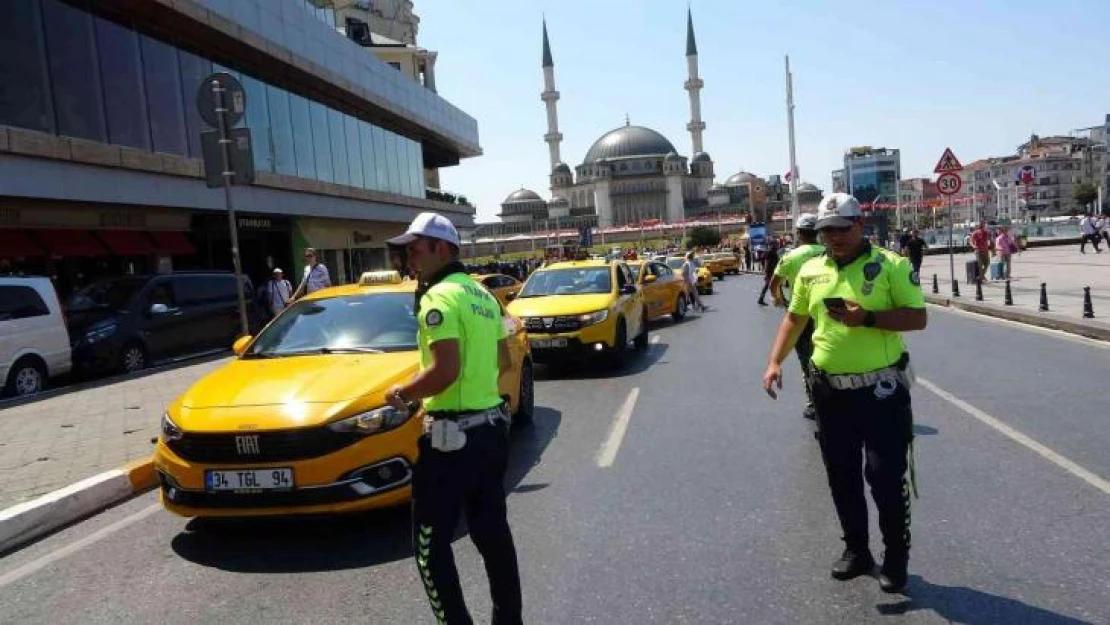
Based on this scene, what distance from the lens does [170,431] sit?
5.11 m

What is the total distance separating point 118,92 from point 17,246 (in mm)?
4499

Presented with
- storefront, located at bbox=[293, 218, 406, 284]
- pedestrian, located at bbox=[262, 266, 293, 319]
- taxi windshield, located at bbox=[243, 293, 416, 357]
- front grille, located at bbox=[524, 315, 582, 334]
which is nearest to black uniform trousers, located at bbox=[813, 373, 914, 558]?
taxi windshield, located at bbox=[243, 293, 416, 357]

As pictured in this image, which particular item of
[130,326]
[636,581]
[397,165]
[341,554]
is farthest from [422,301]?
[397,165]

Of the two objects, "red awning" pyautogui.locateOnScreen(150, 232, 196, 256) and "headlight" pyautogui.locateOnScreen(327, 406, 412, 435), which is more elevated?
"red awning" pyautogui.locateOnScreen(150, 232, 196, 256)

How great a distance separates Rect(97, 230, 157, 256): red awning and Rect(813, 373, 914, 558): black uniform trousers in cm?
2031

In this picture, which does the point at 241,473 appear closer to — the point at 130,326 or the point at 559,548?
the point at 559,548

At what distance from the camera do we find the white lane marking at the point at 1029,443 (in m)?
5.41

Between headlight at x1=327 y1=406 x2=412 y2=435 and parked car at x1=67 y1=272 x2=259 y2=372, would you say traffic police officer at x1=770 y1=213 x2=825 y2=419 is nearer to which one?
headlight at x1=327 y1=406 x2=412 y2=435

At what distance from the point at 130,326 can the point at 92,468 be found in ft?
25.5

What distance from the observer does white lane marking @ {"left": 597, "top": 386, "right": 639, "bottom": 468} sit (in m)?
6.66

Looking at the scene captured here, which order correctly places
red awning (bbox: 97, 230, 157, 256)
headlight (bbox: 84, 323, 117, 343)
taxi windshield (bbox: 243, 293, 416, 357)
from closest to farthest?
1. taxi windshield (bbox: 243, 293, 416, 357)
2. headlight (bbox: 84, 323, 117, 343)
3. red awning (bbox: 97, 230, 157, 256)

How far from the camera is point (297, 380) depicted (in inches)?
211

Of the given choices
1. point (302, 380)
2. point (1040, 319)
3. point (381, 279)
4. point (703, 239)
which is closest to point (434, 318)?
point (302, 380)

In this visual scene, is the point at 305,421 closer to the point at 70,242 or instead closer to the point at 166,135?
the point at 70,242
